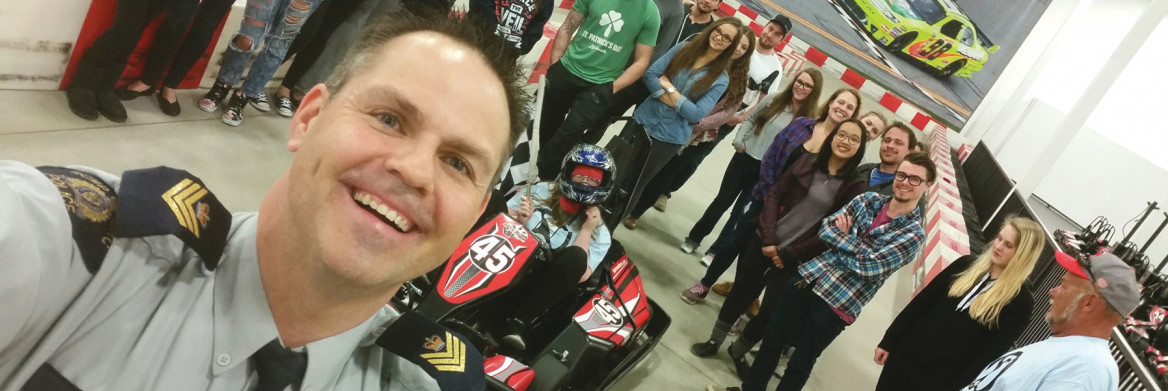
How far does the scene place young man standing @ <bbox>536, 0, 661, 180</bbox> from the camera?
3906 millimetres

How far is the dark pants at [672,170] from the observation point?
4.93m

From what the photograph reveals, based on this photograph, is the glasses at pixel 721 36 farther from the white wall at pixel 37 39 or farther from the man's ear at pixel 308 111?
the man's ear at pixel 308 111

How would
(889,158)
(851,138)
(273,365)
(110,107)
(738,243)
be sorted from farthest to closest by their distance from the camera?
(738,243) < (889,158) < (851,138) < (110,107) < (273,365)

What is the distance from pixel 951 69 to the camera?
1263 centimetres

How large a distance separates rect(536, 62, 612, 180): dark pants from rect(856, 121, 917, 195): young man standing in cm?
148

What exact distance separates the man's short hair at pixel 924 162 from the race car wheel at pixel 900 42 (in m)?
10.2

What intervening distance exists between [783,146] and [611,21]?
1.21 m

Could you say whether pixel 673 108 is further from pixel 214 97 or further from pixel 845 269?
pixel 214 97

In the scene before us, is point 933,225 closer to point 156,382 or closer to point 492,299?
point 492,299

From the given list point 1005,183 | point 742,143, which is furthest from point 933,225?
point 742,143

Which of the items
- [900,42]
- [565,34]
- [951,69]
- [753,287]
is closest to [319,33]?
[565,34]

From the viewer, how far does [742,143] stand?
4.71 m

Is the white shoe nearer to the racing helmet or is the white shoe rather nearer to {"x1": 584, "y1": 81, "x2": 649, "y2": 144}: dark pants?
{"x1": 584, "y1": 81, "x2": 649, "y2": 144}: dark pants

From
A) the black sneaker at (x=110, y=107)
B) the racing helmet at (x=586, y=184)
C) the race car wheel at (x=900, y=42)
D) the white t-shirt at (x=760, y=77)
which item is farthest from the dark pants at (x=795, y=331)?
the race car wheel at (x=900, y=42)
